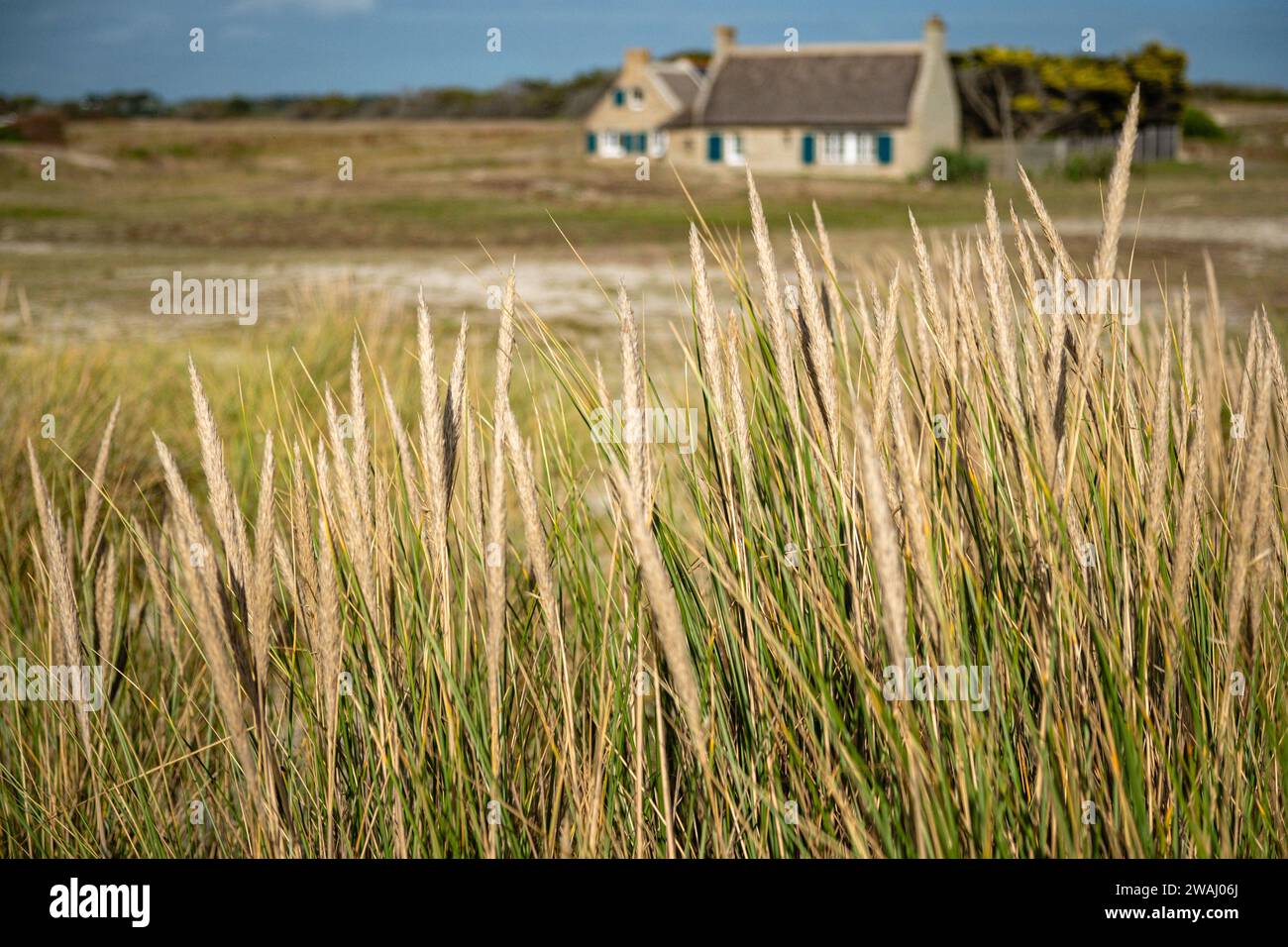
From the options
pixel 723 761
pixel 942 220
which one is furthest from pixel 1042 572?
pixel 942 220

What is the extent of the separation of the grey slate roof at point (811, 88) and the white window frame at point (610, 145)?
4.69 m

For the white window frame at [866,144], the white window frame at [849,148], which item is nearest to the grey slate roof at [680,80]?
the white window frame at [849,148]

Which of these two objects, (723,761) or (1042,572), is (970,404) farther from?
(723,761)

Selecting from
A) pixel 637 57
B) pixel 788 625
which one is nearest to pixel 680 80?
pixel 637 57

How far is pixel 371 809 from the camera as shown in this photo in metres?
1.60

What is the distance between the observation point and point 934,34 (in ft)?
134

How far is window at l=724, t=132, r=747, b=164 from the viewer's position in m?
43.5

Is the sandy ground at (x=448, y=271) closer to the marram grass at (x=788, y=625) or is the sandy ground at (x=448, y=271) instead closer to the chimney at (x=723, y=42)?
the marram grass at (x=788, y=625)

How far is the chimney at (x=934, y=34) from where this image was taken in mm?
40594

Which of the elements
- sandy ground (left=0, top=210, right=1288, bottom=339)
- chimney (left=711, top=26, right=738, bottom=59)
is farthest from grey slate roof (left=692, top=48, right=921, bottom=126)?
sandy ground (left=0, top=210, right=1288, bottom=339)

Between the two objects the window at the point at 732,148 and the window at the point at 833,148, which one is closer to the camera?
the window at the point at 833,148

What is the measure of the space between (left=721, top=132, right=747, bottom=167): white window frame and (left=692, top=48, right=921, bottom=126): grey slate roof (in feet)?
2.55

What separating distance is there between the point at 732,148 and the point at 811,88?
11.9ft

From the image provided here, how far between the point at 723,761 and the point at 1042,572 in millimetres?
479
